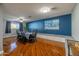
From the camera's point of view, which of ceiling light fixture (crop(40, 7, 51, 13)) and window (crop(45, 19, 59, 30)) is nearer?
ceiling light fixture (crop(40, 7, 51, 13))

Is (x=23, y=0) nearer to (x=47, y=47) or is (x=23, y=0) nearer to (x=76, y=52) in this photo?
(x=76, y=52)

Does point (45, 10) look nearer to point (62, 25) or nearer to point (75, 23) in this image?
point (62, 25)

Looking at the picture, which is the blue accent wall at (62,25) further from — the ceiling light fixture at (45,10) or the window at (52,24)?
the ceiling light fixture at (45,10)

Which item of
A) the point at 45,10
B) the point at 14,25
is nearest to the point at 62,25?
the point at 45,10

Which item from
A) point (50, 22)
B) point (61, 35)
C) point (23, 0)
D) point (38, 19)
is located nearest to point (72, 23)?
point (61, 35)

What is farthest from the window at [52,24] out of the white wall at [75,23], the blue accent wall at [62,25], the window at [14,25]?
the window at [14,25]

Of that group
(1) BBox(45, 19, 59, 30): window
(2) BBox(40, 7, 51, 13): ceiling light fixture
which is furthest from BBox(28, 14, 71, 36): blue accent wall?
(2) BBox(40, 7, 51, 13): ceiling light fixture

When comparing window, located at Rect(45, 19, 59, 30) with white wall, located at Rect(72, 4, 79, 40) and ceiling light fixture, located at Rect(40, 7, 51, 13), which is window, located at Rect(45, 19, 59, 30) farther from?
white wall, located at Rect(72, 4, 79, 40)

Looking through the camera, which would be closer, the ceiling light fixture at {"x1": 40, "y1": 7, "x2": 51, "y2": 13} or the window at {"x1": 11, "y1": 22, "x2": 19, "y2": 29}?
the ceiling light fixture at {"x1": 40, "y1": 7, "x2": 51, "y2": 13}

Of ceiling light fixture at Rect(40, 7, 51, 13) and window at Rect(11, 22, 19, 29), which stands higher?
ceiling light fixture at Rect(40, 7, 51, 13)

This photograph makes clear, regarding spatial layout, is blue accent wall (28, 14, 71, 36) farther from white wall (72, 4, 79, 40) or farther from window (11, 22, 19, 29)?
window (11, 22, 19, 29)

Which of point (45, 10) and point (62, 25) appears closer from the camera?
point (45, 10)

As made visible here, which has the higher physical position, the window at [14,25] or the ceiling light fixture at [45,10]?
the ceiling light fixture at [45,10]

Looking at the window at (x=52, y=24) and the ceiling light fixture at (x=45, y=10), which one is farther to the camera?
the window at (x=52, y=24)
